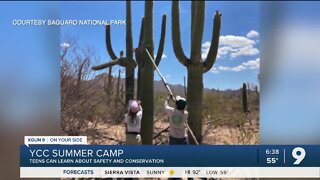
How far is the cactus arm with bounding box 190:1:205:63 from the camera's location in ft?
16.0

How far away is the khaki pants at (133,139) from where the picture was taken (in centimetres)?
495

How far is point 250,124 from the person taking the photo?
4852 mm

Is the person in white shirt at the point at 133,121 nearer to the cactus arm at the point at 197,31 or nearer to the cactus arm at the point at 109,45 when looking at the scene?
the cactus arm at the point at 109,45

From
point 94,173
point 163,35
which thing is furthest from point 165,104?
point 94,173

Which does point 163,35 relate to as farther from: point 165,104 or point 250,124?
point 250,124

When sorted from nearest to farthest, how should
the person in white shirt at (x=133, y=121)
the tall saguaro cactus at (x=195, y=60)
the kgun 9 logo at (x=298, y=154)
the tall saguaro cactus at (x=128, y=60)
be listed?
the kgun 9 logo at (x=298, y=154) < the tall saguaro cactus at (x=128, y=60) < the tall saguaro cactus at (x=195, y=60) < the person in white shirt at (x=133, y=121)

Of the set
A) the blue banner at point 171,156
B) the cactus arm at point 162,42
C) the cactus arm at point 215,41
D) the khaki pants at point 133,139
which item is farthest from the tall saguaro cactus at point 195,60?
the khaki pants at point 133,139

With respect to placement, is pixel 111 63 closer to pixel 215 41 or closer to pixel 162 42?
pixel 162 42

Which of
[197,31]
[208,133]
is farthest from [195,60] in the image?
[208,133]

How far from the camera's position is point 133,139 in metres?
5.00

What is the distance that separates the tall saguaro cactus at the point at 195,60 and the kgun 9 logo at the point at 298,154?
0.95 metres

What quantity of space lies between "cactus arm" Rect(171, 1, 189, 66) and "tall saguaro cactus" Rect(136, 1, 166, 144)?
119mm

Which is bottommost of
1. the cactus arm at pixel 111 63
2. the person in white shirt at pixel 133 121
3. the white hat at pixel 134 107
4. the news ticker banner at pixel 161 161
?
the news ticker banner at pixel 161 161

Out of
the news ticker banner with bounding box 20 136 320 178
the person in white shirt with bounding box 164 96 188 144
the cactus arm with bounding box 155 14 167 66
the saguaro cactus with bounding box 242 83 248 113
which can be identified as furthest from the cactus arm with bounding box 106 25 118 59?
the saguaro cactus with bounding box 242 83 248 113
